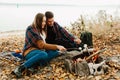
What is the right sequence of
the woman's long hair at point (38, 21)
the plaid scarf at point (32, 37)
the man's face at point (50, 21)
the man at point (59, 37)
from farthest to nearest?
the man at point (59, 37) → the man's face at point (50, 21) → the plaid scarf at point (32, 37) → the woman's long hair at point (38, 21)

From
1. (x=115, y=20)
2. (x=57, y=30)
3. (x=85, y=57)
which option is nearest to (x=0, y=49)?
(x=57, y=30)

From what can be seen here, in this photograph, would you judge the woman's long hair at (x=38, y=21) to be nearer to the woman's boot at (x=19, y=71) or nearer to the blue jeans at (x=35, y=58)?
the blue jeans at (x=35, y=58)

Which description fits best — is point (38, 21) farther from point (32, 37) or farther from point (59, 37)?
point (59, 37)

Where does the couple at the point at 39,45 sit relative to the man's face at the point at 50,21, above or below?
below

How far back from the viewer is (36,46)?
6984mm

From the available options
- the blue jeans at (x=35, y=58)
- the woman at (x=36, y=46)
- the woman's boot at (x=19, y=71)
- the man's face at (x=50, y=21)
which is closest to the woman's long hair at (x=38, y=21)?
the woman at (x=36, y=46)

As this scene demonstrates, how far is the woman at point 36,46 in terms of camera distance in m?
6.77

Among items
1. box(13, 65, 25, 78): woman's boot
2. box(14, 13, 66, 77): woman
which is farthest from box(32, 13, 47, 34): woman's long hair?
box(13, 65, 25, 78): woman's boot

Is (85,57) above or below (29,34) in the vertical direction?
below

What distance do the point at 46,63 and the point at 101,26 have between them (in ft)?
11.8

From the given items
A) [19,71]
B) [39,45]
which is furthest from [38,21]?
[19,71]

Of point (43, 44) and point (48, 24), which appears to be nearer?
point (43, 44)

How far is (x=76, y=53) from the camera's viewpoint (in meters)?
7.20

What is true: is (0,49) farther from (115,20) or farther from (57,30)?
(115,20)
